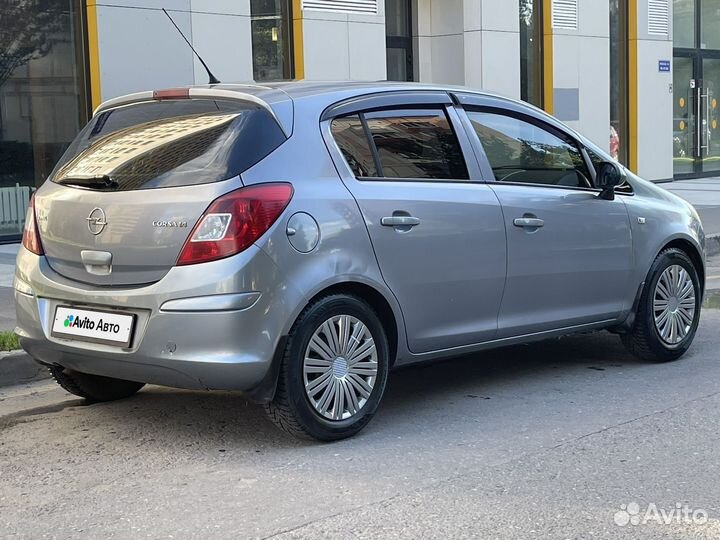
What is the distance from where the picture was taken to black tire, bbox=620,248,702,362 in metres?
6.57

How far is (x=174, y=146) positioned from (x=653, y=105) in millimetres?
18794

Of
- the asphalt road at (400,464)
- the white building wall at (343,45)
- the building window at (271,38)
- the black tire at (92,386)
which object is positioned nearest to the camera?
the asphalt road at (400,464)

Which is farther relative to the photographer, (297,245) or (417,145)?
(417,145)

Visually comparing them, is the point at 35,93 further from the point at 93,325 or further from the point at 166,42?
the point at 93,325

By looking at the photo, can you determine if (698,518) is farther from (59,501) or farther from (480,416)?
(59,501)

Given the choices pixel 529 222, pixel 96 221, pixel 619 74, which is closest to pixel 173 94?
pixel 96 221

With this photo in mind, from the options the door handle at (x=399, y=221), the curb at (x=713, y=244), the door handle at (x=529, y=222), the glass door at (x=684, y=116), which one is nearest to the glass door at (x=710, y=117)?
the glass door at (x=684, y=116)

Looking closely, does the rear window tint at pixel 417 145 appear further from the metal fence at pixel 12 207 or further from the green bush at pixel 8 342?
the metal fence at pixel 12 207

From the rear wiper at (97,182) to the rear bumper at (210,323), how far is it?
1.69ft

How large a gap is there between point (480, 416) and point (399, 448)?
718mm

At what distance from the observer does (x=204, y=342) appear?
15.0 ft

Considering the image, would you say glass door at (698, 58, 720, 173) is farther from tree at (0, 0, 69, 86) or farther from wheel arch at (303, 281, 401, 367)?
wheel arch at (303, 281, 401, 367)

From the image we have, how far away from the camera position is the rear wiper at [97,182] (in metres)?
4.95

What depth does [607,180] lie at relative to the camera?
628 centimetres
